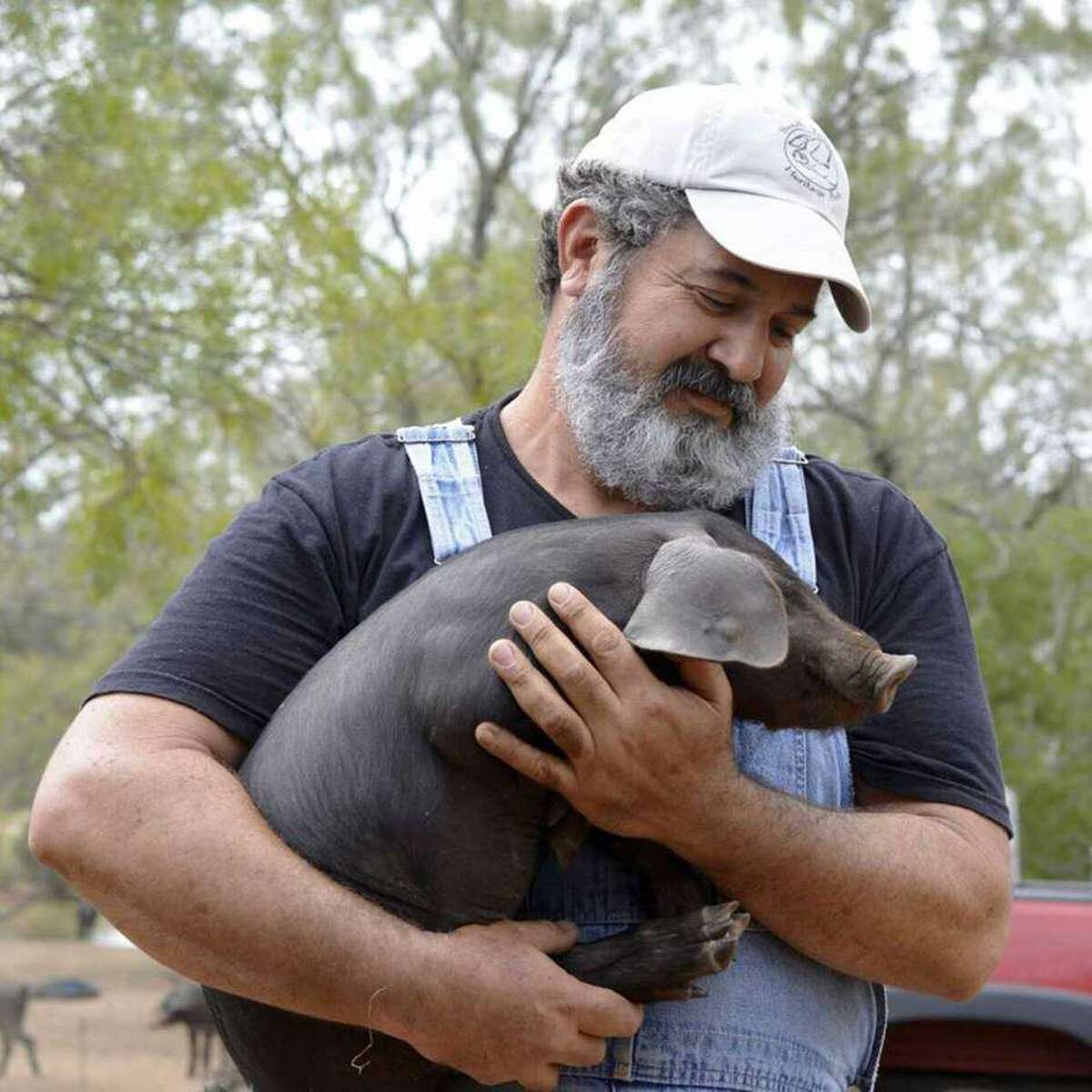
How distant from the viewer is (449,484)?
305 cm

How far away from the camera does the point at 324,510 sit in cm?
297

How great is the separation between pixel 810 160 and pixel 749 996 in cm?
142

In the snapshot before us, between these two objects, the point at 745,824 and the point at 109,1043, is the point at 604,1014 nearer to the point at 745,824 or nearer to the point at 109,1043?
the point at 745,824

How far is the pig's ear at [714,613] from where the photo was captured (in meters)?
2.48

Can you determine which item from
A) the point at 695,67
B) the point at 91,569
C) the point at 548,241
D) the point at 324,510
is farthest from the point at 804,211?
the point at 695,67

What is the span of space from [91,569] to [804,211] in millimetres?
9309

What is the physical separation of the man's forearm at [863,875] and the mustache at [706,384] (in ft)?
2.37

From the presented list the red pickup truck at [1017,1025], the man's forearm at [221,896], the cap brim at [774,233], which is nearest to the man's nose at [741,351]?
the cap brim at [774,233]

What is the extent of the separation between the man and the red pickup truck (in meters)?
4.17

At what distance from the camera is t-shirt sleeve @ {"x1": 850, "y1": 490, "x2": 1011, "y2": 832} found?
2928 millimetres

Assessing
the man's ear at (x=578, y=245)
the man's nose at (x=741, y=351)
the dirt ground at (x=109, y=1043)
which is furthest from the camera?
the dirt ground at (x=109, y=1043)

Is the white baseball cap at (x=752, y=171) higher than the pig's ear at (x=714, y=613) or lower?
higher

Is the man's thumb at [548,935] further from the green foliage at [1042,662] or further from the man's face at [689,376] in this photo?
the green foliage at [1042,662]

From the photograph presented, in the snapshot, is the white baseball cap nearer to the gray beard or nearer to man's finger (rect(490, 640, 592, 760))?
the gray beard
